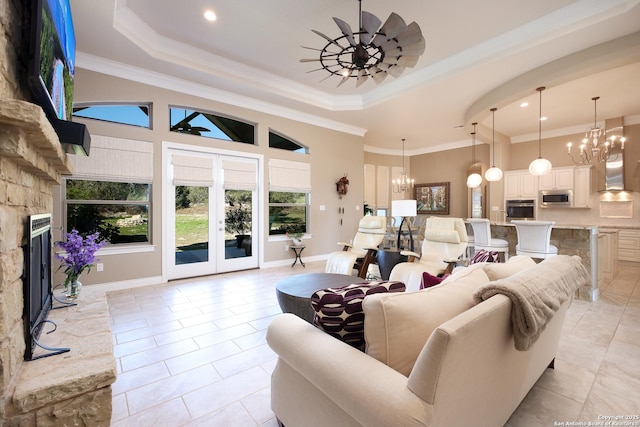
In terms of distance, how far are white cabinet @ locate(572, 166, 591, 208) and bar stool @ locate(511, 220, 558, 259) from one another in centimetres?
411

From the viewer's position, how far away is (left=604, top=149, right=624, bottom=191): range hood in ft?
20.2

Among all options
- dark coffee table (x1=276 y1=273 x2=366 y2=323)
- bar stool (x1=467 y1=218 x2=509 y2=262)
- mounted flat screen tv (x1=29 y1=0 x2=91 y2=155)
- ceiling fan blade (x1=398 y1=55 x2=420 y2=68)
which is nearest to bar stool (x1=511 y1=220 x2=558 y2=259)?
bar stool (x1=467 y1=218 x2=509 y2=262)

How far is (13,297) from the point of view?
4.14ft

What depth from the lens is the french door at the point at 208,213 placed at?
4590 millimetres

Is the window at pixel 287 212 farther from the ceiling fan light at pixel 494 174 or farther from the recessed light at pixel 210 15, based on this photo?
the ceiling fan light at pixel 494 174

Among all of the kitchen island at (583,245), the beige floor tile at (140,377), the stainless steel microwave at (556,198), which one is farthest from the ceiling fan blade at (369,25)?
the stainless steel microwave at (556,198)

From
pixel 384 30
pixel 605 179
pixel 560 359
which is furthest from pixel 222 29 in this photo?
pixel 605 179

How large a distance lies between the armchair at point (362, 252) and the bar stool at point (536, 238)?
6.27 feet

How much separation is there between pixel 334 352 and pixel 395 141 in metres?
8.05

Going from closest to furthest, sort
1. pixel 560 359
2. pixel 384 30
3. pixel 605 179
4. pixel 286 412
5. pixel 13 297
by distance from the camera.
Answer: pixel 13 297 → pixel 286 412 → pixel 560 359 → pixel 384 30 → pixel 605 179

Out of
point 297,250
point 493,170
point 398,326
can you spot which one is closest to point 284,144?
point 297,250

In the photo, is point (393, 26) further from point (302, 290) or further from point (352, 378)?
point (352, 378)

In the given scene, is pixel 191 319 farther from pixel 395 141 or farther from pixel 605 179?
pixel 605 179

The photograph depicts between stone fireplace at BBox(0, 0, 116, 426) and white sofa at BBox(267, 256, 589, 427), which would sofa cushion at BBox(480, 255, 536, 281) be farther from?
stone fireplace at BBox(0, 0, 116, 426)
